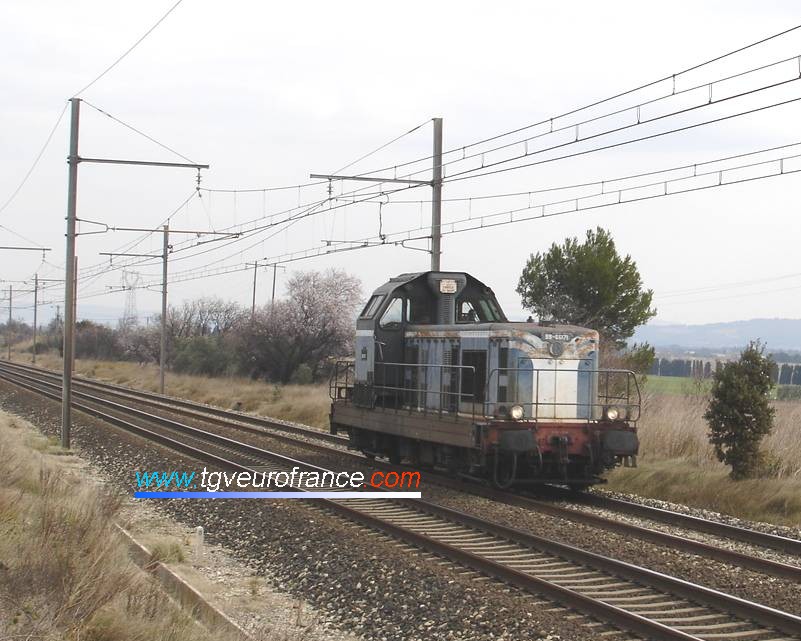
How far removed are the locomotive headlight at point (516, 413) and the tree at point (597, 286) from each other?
26.8m

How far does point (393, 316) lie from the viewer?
60.0ft

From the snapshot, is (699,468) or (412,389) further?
(412,389)

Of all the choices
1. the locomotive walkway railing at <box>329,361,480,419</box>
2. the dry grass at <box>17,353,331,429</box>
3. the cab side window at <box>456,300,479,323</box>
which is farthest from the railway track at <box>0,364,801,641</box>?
the dry grass at <box>17,353,331,429</box>

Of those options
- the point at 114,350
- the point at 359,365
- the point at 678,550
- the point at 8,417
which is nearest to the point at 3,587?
the point at 678,550

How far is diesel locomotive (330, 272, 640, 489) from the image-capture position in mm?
14641

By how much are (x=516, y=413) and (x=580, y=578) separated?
16.8 ft

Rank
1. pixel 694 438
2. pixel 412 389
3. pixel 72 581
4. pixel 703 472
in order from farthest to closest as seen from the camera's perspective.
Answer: pixel 694 438, pixel 412 389, pixel 703 472, pixel 72 581

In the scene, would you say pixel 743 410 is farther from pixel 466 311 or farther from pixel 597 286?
pixel 597 286

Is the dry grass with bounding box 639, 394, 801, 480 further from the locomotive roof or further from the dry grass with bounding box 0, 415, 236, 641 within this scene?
the dry grass with bounding box 0, 415, 236, 641

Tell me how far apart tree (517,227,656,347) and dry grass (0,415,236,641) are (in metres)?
31.9

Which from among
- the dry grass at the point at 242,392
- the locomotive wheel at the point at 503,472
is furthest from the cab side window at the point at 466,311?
the dry grass at the point at 242,392

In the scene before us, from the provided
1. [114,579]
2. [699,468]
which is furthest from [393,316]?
[114,579]

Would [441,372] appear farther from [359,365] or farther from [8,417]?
[8,417]

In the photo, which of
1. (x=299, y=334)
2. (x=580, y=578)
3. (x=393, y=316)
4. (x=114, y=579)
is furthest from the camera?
(x=299, y=334)
